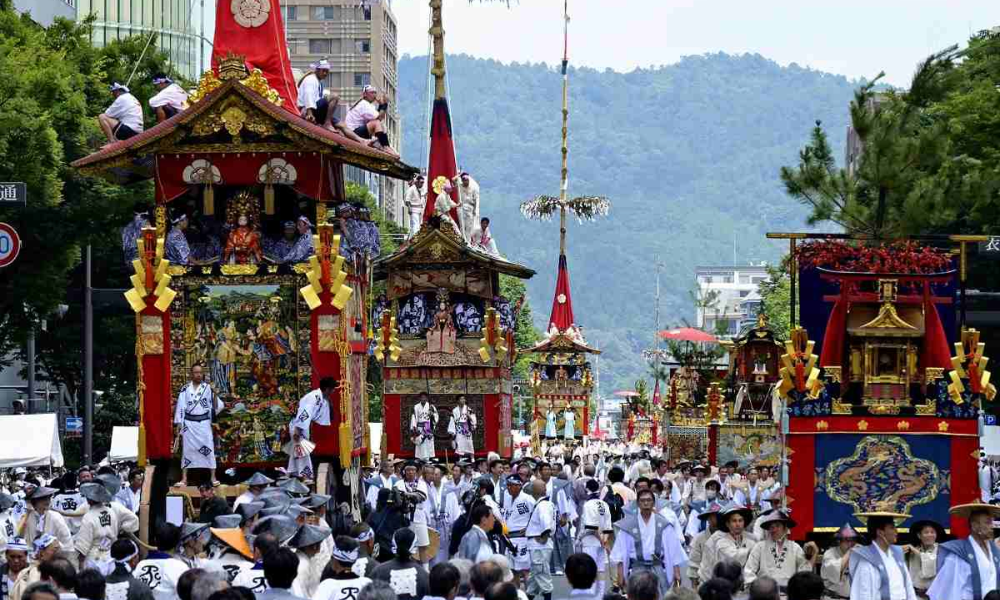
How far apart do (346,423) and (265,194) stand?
3533 millimetres

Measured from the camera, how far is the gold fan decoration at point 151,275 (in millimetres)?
27344

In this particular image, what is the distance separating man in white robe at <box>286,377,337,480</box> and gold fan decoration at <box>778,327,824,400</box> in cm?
721

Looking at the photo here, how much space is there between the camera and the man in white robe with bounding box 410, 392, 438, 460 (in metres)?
41.8

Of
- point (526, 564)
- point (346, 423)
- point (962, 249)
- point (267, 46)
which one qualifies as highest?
point (267, 46)

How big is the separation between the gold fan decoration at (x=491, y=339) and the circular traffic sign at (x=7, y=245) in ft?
46.1

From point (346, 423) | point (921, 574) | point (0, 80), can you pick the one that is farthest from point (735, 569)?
point (0, 80)

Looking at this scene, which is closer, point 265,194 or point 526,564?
point 526,564

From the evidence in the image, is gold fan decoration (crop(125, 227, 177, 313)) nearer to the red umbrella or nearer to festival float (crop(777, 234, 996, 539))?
festival float (crop(777, 234, 996, 539))

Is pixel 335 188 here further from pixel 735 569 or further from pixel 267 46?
pixel 735 569

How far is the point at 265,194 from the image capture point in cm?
2791

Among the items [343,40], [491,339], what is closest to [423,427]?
[491,339]

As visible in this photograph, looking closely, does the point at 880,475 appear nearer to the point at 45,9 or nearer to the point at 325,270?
the point at 325,270

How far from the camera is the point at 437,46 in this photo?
48.8 m

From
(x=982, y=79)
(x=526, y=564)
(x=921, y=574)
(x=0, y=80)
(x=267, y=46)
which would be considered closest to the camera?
Answer: (x=921, y=574)
